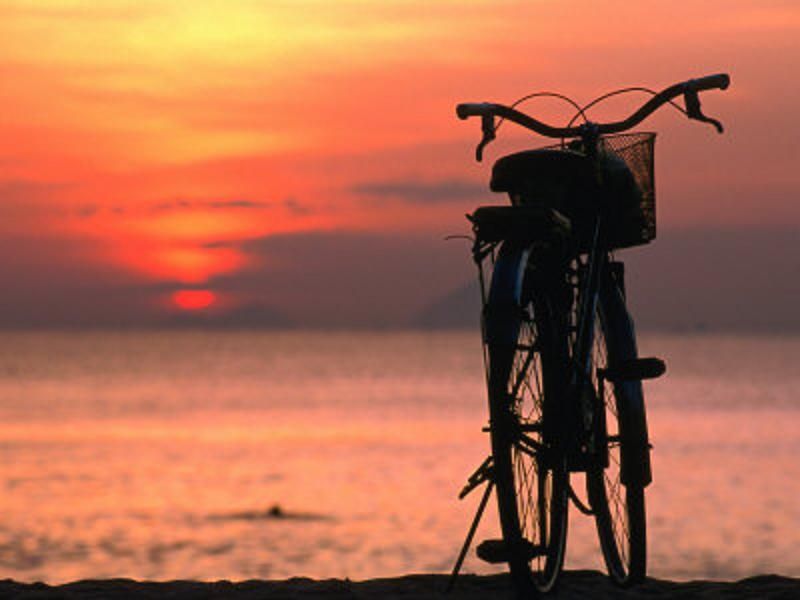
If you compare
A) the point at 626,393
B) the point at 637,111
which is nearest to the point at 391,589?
the point at 626,393

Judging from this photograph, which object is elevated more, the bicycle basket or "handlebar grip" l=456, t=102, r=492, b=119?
"handlebar grip" l=456, t=102, r=492, b=119

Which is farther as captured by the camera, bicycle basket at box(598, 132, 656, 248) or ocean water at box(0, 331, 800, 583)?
ocean water at box(0, 331, 800, 583)

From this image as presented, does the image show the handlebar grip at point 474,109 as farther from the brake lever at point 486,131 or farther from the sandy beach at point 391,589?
the sandy beach at point 391,589

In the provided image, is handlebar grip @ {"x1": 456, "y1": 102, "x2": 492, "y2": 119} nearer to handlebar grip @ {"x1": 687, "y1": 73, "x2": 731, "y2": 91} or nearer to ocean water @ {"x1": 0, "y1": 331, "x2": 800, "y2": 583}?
handlebar grip @ {"x1": 687, "y1": 73, "x2": 731, "y2": 91}

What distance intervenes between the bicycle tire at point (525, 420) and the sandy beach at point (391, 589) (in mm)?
499

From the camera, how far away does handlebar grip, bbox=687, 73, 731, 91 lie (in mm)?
6801

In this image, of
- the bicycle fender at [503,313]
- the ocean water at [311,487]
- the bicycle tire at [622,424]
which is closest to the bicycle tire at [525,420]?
the bicycle fender at [503,313]

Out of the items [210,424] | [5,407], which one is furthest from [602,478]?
[5,407]

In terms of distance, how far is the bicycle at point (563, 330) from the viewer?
21.3 ft

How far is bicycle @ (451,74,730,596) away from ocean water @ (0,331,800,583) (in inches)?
753

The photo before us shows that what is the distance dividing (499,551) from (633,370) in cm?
94

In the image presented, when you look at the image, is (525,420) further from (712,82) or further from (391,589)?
(712,82)

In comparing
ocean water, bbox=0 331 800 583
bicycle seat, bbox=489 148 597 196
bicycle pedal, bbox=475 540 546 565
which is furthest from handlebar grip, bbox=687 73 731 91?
ocean water, bbox=0 331 800 583

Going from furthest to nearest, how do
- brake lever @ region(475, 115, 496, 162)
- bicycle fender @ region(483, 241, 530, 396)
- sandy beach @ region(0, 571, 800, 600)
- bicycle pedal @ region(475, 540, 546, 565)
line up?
sandy beach @ region(0, 571, 800, 600)
brake lever @ region(475, 115, 496, 162)
bicycle pedal @ region(475, 540, 546, 565)
bicycle fender @ region(483, 241, 530, 396)
